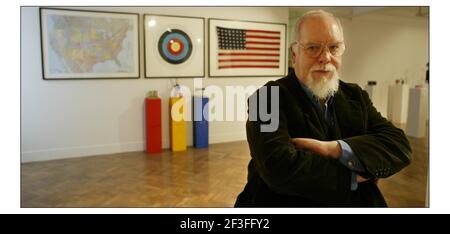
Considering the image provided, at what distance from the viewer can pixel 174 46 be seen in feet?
14.0

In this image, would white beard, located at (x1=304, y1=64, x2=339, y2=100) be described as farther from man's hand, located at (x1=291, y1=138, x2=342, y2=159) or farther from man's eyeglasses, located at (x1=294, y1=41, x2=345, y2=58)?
man's hand, located at (x1=291, y1=138, x2=342, y2=159)

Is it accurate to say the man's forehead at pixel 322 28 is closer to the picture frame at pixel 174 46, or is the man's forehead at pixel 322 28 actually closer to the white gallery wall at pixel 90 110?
the white gallery wall at pixel 90 110

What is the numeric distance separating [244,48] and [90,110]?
6.62 ft

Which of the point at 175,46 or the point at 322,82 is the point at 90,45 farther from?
the point at 322,82

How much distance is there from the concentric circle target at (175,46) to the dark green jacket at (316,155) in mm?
3404

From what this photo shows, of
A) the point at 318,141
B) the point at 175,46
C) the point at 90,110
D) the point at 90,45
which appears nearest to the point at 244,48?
the point at 175,46

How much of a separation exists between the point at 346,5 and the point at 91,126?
367 centimetres

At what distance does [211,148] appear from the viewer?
14.5ft

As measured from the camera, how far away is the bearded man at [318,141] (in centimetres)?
93

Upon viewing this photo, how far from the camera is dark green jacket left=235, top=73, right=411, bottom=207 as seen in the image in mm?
925

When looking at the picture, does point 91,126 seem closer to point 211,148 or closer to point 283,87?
point 211,148

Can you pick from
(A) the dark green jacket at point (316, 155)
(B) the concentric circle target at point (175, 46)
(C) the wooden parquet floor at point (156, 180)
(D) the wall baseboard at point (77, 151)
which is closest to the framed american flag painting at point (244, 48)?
(B) the concentric circle target at point (175, 46)
